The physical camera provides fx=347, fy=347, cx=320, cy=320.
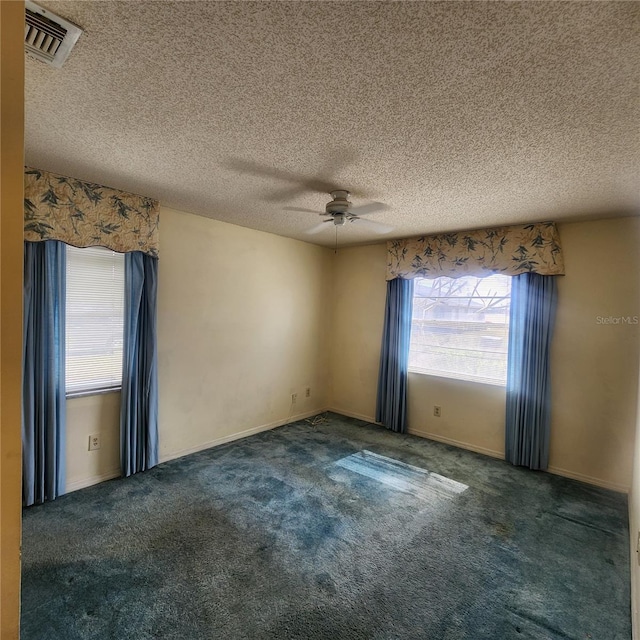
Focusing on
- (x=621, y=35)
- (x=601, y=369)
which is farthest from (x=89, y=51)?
(x=601, y=369)

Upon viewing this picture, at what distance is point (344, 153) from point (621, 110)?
4.17ft

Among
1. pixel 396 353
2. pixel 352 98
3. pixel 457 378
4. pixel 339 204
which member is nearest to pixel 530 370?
pixel 457 378

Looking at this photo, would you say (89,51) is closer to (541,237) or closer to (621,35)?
(621,35)

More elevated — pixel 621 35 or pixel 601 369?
pixel 621 35

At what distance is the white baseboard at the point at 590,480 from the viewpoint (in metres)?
2.98

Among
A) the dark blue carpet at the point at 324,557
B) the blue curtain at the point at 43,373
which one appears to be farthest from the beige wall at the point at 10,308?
the blue curtain at the point at 43,373

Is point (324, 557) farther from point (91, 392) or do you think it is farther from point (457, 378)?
point (457, 378)

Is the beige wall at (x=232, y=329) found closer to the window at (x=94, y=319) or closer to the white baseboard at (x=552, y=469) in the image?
the window at (x=94, y=319)

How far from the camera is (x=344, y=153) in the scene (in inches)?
79.3

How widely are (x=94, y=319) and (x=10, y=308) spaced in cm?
258

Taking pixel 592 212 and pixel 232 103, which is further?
pixel 592 212

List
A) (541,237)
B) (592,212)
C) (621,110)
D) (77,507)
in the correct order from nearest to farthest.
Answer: (621,110) → (77,507) → (592,212) → (541,237)

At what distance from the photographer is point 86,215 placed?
2646 millimetres

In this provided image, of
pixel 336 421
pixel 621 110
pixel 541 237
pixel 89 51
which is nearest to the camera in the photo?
pixel 89 51
